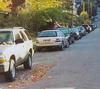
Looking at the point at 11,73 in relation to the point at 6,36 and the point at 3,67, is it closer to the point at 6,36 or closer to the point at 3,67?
the point at 3,67

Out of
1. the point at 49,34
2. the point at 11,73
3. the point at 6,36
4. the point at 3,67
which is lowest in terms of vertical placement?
the point at 49,34

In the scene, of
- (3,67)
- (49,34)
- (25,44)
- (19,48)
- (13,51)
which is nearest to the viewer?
(3,67)

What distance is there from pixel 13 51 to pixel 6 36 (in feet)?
4.07

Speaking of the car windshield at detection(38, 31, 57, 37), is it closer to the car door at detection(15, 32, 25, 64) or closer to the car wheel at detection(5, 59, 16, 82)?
the car door at detection(15, 32, 25, 64)

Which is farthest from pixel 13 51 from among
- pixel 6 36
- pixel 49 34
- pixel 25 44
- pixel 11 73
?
pixel 49 34

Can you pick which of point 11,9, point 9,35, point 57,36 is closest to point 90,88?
point 9,35

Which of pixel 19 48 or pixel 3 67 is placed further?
pixel 19 48

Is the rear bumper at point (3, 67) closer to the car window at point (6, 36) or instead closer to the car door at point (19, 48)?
the car door at point (19, 48)

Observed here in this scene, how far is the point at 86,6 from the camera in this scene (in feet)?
484

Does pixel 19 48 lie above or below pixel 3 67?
above

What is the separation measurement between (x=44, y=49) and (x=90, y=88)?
19.5 metres

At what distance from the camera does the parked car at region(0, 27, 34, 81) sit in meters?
14.6

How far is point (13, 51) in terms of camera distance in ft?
50.8

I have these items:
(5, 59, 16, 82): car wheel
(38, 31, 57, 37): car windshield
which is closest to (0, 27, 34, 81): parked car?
(5, 59, 16, 82): car wheel
